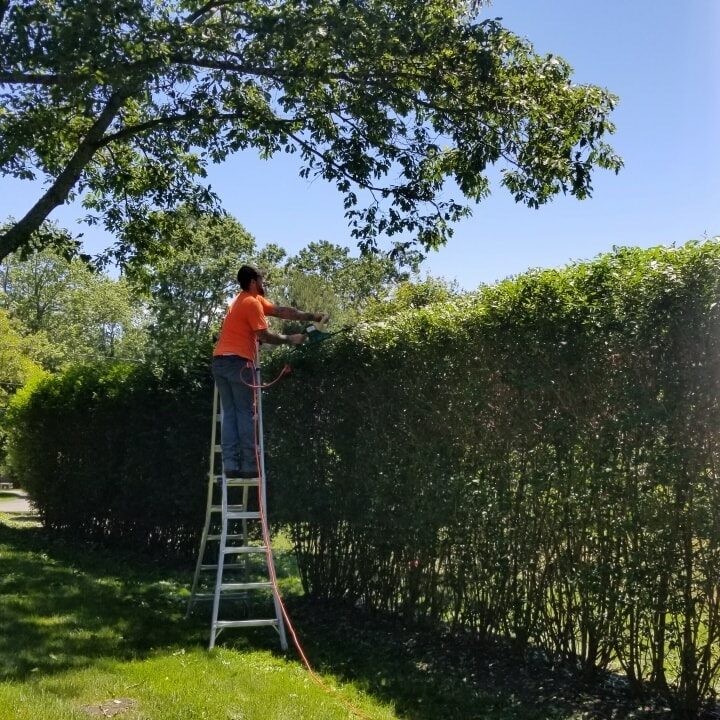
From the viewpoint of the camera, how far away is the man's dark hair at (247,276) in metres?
6.89

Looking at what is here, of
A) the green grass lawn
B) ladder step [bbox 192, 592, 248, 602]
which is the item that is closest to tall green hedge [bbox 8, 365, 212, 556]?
ladder step [bbox 192, 592, 248, 602]

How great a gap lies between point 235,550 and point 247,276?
2418mm

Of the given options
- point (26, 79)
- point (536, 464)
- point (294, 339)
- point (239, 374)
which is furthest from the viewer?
point (26, 79)

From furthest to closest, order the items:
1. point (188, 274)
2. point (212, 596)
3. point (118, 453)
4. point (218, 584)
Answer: point (188, 274) → point (118, 453) → point (212, 596) → point (218, 584)

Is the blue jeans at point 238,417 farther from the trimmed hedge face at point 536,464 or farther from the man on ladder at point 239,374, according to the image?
the trimmed hedge face at point 536,464

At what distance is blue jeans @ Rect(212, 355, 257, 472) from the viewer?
6730 millimetres

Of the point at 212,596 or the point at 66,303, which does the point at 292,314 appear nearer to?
the point at 212,596

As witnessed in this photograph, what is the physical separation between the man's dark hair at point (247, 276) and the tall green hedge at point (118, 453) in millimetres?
2752

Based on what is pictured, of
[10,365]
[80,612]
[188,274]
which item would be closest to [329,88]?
[80,612]

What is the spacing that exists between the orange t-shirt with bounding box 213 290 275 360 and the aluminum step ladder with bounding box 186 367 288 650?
9.7 inches

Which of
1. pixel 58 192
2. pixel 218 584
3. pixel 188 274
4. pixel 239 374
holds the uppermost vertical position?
pixel 188 274

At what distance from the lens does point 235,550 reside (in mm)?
6180

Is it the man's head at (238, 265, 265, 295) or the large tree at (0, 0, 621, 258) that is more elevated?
the large tree at (0, 0, 621, 258)

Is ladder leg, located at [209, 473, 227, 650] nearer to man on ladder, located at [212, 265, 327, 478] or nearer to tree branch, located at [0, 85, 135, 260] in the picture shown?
man on ladder, located at [212, 265, 327, 478]
